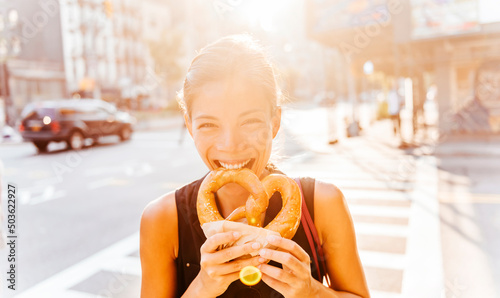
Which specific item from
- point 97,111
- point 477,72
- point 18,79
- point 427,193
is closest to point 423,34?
point 477,72

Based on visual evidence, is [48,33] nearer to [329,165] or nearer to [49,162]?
[49,162]

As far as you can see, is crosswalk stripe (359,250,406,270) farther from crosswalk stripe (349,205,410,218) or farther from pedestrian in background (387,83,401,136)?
pedestrian in background (387,83,401,136)

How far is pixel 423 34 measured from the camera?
16.8m

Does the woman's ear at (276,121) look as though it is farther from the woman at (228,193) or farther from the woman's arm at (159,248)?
the woman's arm at (159,248)

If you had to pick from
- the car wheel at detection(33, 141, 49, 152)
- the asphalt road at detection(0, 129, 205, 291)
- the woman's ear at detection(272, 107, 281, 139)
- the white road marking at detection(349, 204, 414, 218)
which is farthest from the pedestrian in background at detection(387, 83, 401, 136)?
the woman's ear at detection(272, 107, 281, 139)

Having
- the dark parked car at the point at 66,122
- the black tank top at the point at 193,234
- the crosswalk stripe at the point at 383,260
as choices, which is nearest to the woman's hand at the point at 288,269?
the black tank top at the point at 193,234

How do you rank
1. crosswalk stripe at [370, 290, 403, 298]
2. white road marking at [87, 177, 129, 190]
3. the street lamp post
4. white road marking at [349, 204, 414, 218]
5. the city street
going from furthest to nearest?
the street lamp post, white road marking at [87, 177, 129, 190], white road marking at [349, 204, 414, 218], the city street, crosswalk stripe at [370, 290, 403, 298]

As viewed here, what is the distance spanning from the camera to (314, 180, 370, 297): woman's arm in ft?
5.86

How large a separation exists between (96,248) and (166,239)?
5.07m

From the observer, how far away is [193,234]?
183 cm

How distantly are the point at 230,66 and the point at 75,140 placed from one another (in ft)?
62.2

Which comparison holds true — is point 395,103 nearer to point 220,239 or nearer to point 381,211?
point 381,211

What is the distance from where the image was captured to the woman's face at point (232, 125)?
5.54ft

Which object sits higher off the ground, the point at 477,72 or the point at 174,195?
the point at 477,72
